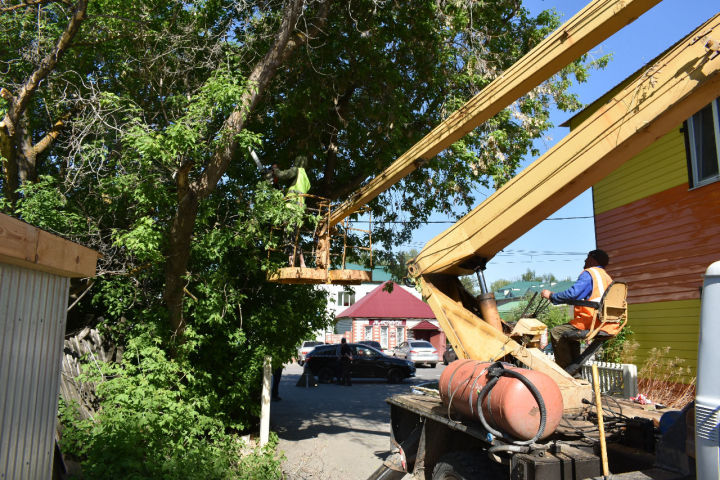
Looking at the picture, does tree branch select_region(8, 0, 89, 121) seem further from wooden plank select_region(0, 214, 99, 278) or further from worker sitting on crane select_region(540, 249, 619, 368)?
worker sitting on crane select_region(540, 249, 619, 368)

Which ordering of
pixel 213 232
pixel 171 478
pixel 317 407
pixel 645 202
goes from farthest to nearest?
pixel 317 407, pixel 645 202, pixel 213 232, pixel 171 478

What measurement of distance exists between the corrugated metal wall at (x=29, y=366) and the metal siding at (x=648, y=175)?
1122 cm

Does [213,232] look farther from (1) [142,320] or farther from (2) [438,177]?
(2) [438,177]

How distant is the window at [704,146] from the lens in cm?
987

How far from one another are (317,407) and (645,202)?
9671mm

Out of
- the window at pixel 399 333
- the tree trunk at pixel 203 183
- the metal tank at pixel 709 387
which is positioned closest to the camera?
the metal tank at pixel 709 387

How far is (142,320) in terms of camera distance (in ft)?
28.4

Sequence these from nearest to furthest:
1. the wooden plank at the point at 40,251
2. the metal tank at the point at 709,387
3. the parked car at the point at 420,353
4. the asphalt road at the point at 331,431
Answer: the metal tank at the point at 709,387
the wooden plank at the point at 40,251
the asphalt road at the point at 331,431
the parked car at the point at 420,353

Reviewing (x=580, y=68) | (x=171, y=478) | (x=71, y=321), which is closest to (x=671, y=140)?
(x=580, y=68)

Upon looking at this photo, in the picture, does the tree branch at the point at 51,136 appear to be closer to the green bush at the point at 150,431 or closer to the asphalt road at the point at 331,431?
the green bush at the point at 150,431

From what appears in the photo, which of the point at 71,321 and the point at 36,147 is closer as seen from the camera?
the point at 71,321

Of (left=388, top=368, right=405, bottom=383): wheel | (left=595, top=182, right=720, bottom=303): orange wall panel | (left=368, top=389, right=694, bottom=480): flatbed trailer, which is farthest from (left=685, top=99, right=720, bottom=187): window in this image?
(left=388, top=368, right=405, bottom=383): wheel

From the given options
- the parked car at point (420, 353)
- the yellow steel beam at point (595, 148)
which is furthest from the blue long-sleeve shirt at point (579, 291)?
the parked car at point (420, 353)

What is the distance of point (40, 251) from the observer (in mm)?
3707
